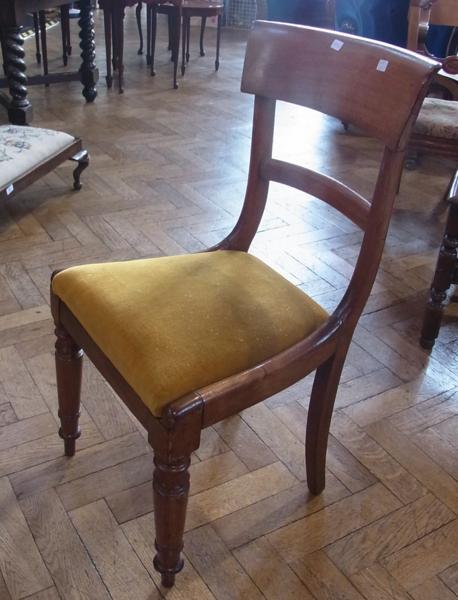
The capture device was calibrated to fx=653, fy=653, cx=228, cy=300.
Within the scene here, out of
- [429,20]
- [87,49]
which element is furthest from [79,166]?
[429,20]

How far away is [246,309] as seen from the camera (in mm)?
1130

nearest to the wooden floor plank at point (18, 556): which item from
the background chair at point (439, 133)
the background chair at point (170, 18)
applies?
the background chair at point (439, 133)

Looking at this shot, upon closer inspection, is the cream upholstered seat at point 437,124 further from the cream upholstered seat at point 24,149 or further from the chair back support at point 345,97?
the cream upholstered seat at point 24,149

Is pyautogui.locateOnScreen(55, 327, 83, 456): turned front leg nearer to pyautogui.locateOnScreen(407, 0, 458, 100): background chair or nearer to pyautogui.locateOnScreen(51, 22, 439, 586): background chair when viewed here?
pyautogui.locateOnScreen(51, 22, 439, 586): background chair

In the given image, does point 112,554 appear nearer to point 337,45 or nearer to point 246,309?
point 246,309

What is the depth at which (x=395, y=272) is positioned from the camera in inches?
89.1

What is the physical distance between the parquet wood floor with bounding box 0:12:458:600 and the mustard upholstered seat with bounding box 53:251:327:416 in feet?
1.37

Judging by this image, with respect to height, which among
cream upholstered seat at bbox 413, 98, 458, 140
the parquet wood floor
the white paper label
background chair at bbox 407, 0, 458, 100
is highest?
the white paper label

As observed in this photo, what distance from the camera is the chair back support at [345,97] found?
0.97 meters

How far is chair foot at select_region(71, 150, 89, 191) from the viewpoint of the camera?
2.66m

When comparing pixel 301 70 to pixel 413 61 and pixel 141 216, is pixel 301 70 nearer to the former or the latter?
pixel 413 61

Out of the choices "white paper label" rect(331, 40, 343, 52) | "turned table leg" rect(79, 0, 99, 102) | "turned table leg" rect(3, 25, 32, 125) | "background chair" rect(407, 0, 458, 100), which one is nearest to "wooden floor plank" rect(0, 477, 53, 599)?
"white paper label" rect(331, 40, 343, 52)

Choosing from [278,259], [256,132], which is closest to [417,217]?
[278,259]

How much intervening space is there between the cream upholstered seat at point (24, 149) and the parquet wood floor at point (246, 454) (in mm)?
199
